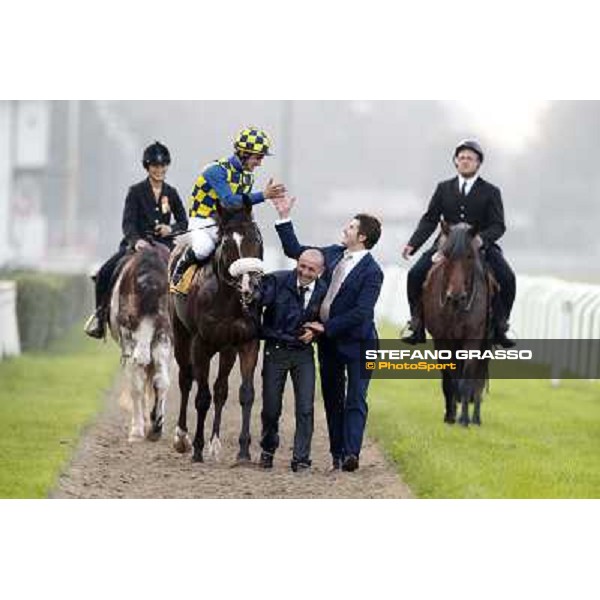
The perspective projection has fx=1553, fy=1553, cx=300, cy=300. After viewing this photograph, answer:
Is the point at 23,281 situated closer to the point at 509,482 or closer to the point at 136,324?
the point at 136,324

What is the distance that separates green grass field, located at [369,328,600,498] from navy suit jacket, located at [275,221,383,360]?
3.79 ft

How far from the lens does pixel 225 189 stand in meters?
11.5

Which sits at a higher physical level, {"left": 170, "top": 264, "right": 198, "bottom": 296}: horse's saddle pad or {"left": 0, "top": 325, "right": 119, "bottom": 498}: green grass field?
{"left": 170, "top": 264, "right": 198, "bottom": 296}: horse's saddle pad

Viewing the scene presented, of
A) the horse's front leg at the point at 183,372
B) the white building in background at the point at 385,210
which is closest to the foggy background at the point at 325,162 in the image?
the white building in background at the point at 385,210

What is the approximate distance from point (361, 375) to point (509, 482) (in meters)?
1.38

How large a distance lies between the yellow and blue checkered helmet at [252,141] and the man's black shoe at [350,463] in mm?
2383

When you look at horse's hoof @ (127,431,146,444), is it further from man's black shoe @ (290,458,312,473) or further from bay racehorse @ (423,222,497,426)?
bay racehorse @ (423,222,497,426)

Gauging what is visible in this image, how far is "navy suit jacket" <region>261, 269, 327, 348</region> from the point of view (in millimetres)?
11289

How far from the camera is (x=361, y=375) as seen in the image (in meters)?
11.6

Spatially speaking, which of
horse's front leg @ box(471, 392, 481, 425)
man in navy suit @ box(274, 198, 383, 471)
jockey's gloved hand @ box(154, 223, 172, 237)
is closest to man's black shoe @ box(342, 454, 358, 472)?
man in navy suit @ box(274, 198, 383, 471)

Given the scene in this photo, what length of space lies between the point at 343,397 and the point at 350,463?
50cm

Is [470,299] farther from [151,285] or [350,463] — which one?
[151,285]

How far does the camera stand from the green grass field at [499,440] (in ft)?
36.4

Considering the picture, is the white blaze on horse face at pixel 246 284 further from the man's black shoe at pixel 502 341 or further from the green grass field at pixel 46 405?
the man's black shoe at pixel 502 341
